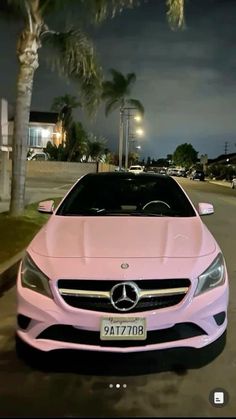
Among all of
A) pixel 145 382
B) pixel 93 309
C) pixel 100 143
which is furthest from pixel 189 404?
pixel 100 143

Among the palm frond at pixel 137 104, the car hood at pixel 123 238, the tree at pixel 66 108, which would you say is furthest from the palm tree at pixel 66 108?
the car hood at pixel 123 238

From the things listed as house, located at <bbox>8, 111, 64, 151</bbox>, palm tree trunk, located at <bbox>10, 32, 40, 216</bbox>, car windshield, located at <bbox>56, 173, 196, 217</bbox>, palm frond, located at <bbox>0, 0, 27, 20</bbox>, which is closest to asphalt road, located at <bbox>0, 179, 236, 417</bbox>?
car windshield, located at <bbox>56, 173, 196, 217</bbox>

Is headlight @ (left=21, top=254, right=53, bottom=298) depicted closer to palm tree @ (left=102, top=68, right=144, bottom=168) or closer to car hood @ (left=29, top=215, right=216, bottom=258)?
car hood @ (left=29, top=215, right=216, bottom=258)

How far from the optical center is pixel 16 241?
10008 mm

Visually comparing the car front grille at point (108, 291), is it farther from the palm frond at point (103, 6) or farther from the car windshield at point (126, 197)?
the palm frond at point (103, 6)

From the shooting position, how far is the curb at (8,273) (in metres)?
7.16

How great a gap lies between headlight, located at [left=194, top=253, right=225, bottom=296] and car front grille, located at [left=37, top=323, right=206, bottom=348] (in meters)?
0.30

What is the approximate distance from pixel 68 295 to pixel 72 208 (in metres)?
1.94

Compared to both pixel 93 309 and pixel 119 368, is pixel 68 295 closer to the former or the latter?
pixel 93 309

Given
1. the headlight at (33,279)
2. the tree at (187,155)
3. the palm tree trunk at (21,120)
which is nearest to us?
the headlight at (33,279)

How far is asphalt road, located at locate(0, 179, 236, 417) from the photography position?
357 centimetres

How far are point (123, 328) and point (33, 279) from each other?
0.81m

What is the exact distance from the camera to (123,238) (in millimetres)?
4555

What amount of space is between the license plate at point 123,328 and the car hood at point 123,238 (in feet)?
1.68
